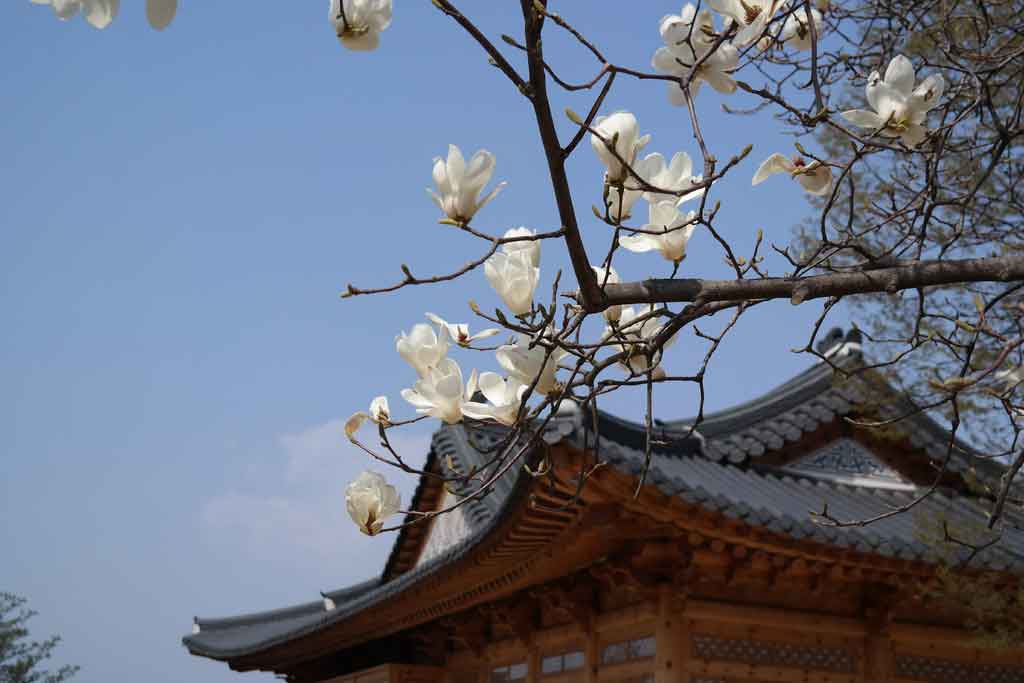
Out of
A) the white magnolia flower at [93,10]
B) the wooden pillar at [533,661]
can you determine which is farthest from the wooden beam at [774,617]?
the white magnolia flower at [93,10]

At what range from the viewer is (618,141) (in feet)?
5.98

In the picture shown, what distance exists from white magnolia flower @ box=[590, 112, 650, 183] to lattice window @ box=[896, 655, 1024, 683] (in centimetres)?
571

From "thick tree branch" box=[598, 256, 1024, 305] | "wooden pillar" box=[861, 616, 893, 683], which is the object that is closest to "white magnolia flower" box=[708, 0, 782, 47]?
"thick tree branch" box=[598, 256, 1024, 305]

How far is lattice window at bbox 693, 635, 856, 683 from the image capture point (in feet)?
20.5

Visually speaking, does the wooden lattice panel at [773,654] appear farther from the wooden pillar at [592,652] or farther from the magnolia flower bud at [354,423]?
the magnolia flower bud at [354,423]

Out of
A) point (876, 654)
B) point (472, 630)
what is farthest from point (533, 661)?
point (876, 654)

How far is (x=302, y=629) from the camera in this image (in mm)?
10633

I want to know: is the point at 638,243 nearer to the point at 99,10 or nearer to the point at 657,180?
the point at 657,180

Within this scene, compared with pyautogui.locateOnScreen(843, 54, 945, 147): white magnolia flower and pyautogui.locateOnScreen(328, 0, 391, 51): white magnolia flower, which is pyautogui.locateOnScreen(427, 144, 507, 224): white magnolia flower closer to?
pyautogui.locateOnScreen(328, 0, 391, 51): white magnolia flower

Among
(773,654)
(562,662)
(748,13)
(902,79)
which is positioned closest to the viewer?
(748,13)

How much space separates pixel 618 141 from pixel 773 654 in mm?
5187

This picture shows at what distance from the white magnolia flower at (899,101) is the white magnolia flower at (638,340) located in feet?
1.87

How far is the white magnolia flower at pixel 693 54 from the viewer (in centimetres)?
205

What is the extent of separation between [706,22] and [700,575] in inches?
177
